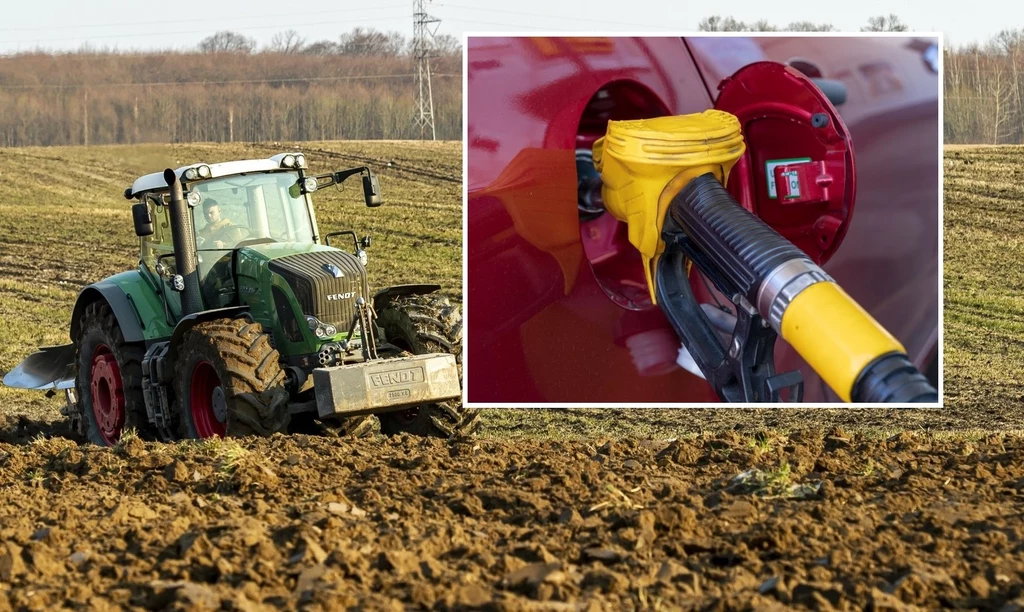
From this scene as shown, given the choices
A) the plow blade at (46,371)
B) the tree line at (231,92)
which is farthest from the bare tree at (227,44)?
the plow blade at (46,371)

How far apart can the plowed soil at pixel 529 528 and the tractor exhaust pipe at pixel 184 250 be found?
2069 millimetres

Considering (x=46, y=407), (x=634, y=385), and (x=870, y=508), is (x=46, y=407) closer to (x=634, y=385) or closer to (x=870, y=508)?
(x=634, y=385)

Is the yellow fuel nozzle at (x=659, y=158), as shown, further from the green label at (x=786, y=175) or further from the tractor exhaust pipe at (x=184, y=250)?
the tractor exhaust pipe at (x=184, y=250)

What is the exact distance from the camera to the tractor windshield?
9.36 metres

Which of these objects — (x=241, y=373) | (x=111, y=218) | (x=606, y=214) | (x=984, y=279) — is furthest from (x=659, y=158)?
(x=111, y=218)

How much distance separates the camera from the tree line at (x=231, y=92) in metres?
24.7

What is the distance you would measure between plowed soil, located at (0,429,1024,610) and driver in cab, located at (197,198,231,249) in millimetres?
2338

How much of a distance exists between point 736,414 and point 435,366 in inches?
147

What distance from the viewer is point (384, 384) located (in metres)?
8.32

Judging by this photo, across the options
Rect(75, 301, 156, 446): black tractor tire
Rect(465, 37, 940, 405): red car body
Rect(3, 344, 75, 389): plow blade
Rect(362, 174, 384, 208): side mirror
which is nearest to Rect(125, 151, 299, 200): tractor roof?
Rect(362, 174, 384, 208): side mirror

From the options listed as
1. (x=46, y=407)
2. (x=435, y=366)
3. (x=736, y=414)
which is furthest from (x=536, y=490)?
(x=46, y=407)

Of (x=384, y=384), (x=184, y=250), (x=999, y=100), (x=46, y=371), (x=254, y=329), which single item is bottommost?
(x=46, y=371)

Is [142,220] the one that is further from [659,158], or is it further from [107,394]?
[659,158]

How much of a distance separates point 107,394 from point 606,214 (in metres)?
4.24
